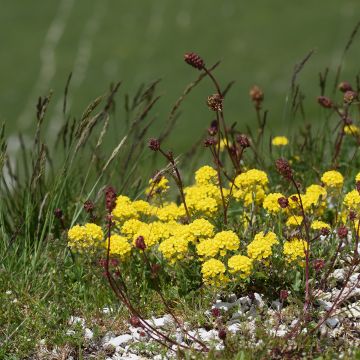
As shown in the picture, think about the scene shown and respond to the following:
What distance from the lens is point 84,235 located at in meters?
5.36

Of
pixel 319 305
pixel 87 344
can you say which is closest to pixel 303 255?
pixel 319 305

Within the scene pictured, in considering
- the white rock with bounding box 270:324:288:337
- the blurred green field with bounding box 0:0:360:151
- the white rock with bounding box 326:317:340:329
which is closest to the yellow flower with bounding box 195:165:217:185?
the white rock with bounding box 270:324:288:337

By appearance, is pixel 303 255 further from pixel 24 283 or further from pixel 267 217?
pixel 24 283

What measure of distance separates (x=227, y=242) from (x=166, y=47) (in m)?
82.4

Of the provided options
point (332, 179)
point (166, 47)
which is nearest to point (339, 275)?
point (332, 179)

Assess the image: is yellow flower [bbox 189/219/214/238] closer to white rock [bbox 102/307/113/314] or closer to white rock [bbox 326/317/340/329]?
white rock [bbox 102/307/113/314]

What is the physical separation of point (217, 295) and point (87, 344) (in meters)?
0.83

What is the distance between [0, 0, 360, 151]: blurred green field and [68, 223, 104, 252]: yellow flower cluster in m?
64.7

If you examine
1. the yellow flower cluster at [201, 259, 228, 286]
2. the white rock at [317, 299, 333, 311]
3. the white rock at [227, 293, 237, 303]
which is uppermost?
the yellow flower cluster at [201, 259, 228, 286]

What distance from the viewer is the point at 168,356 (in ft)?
15.9

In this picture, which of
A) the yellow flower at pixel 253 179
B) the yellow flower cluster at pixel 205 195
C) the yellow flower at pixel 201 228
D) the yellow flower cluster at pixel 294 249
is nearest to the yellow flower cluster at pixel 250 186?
the yellow flower at pixel 253 179

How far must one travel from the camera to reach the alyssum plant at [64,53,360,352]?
4.91m

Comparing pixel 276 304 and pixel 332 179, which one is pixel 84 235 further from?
pixel 332 179

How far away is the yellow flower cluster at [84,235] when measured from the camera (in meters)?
5.33
